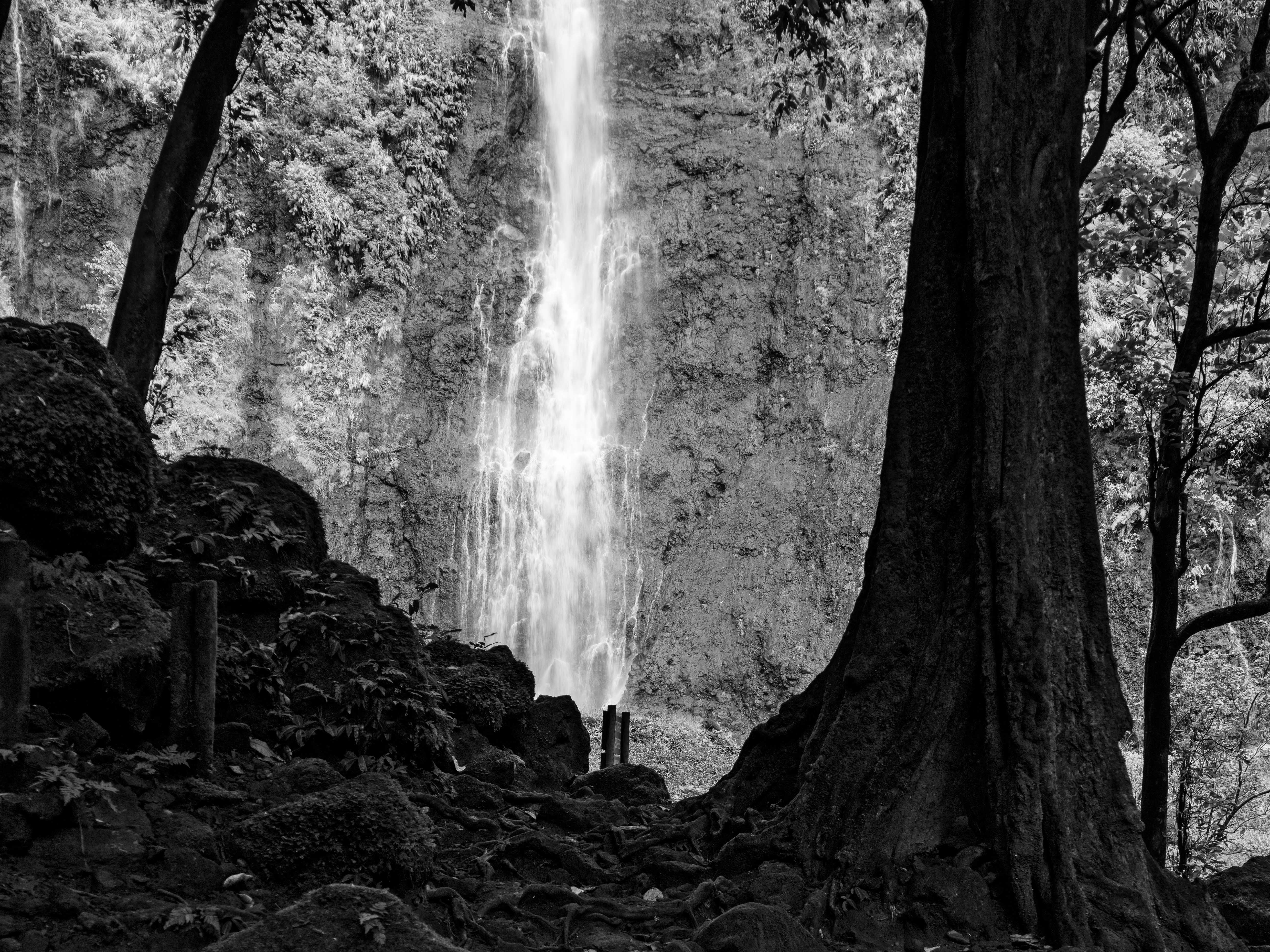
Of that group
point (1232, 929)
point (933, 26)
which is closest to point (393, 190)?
point (933, 26)

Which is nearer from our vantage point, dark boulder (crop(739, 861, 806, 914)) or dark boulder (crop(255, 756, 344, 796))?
dark boulder (crop(739, 861, 806, 914))

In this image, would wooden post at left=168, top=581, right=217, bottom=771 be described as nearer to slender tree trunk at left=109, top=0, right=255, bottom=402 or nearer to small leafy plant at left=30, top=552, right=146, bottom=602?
small leafy plant at left=30, top=552, right=146, bottom=602

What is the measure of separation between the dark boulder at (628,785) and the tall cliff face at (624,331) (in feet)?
44.3

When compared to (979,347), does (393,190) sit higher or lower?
higher

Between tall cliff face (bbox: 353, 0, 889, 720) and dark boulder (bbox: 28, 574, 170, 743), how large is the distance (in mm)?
17829

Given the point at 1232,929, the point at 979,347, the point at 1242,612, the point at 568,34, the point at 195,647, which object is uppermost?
the point at 568,34

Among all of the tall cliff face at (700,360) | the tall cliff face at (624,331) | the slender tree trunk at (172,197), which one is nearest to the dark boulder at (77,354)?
the slender tree trunk at (172,197)

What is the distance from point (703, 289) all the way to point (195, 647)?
2155 cm

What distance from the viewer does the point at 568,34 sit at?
2766 centimetres

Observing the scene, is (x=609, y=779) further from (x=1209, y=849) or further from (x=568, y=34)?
(x=568, y=34)

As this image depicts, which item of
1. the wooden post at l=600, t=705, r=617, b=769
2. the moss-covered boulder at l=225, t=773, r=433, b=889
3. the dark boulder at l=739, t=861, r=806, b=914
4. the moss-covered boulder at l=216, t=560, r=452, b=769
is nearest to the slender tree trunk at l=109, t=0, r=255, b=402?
the moss-covered boulder at l=216, t=560, r=452, b=769

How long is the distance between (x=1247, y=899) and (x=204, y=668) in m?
5.38

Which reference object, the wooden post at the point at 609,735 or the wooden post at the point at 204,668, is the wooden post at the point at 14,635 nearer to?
the wooden post at the point at 204,668

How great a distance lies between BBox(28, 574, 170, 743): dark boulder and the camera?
18.3ft
